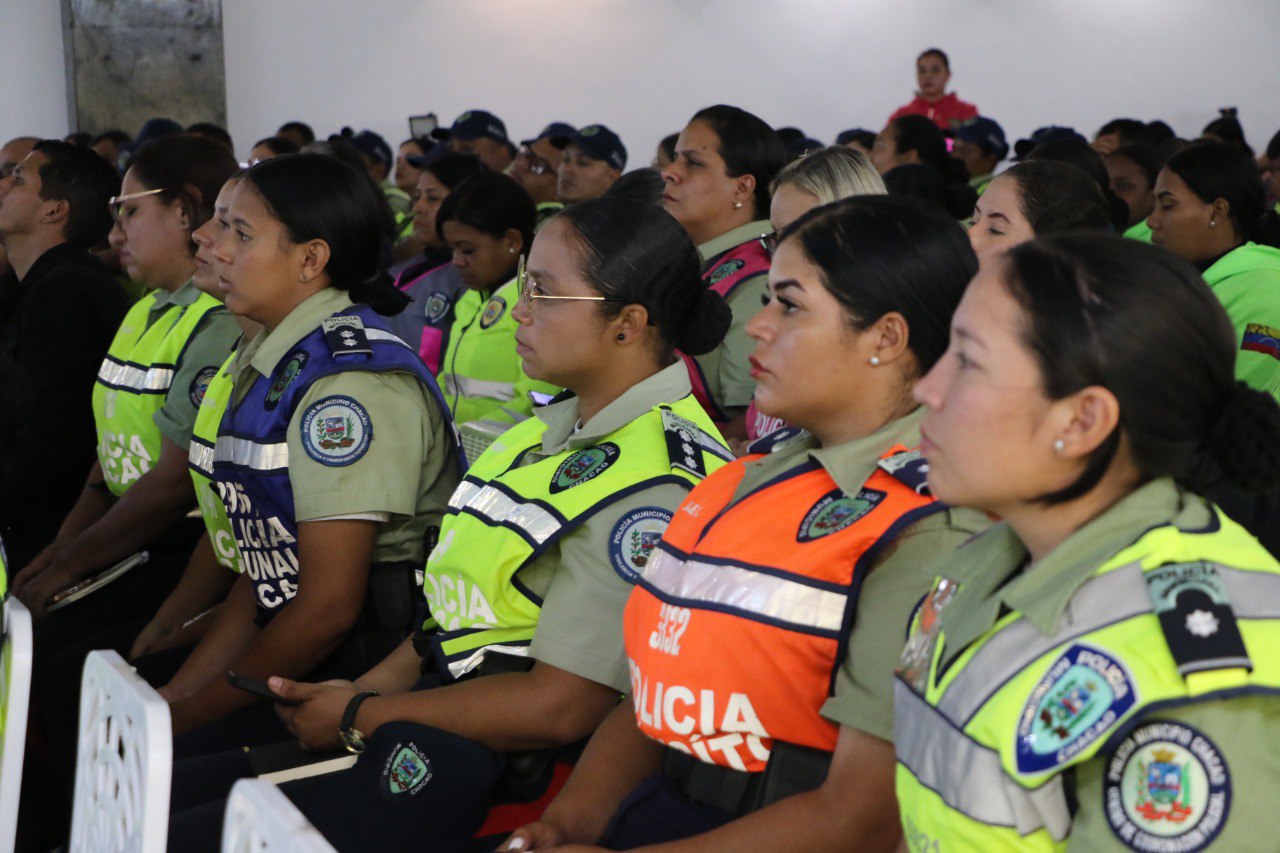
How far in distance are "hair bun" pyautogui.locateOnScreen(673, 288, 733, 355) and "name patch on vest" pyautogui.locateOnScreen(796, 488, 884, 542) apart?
55cm

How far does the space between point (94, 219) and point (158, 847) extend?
7.52ft

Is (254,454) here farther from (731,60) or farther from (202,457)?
(731,60)

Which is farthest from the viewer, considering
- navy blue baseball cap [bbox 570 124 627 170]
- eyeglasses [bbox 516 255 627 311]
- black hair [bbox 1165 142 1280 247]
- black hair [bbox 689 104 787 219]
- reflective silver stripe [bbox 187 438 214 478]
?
navy blue baseball cap [bbox 570 124 627 170]

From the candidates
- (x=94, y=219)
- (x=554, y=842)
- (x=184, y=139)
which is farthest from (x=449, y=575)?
(x=94, y=219)

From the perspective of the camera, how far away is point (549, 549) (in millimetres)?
1616

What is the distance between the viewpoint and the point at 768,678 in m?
1.26

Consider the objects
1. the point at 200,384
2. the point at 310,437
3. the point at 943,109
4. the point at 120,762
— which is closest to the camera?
the point at 120,762

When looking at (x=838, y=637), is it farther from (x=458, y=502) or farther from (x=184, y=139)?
(x=184, y=139)

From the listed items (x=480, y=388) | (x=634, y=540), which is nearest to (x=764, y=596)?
(x=634, y=540)

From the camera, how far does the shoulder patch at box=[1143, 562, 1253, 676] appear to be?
2.80 ft

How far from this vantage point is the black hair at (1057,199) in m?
2.23

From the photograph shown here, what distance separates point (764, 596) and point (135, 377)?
1.76 meters

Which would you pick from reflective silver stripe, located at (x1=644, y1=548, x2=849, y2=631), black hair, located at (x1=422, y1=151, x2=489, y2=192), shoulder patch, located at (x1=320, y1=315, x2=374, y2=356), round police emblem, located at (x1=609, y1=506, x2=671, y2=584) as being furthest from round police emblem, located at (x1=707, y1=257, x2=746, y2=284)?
black hair, located at (x1=422, y1=151, x2=489, y2=192)

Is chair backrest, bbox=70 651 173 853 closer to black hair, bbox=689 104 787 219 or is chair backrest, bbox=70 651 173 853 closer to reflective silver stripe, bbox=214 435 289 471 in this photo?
reflective silver stripe, bbox=214 435 289 471
